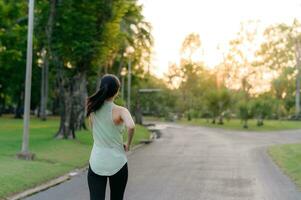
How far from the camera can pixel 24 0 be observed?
33.5 metres

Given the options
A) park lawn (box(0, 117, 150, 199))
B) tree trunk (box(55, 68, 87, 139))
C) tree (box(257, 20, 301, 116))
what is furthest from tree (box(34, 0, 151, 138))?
tree (box(257, 20, 301, 116))

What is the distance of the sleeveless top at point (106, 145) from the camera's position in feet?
17.4

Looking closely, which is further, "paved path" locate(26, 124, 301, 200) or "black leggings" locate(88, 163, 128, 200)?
"paved path" locate(26, 124, 301, 200)

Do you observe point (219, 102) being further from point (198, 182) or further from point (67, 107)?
point (198, 182)

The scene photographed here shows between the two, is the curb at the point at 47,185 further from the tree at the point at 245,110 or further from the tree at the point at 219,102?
the tree at the point at 219,102

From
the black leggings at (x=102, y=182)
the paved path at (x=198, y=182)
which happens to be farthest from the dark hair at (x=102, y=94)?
the paved path at (x=198, y=182)

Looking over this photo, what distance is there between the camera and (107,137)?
537cm

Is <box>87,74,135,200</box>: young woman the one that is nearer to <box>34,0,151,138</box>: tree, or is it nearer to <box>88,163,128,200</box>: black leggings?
<box>88,163,128,200</box>: black leggings

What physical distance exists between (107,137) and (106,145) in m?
0.08

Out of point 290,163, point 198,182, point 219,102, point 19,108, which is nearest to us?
point 198,182

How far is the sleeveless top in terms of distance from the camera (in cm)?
531

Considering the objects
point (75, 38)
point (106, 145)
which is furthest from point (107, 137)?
point (75, 38)

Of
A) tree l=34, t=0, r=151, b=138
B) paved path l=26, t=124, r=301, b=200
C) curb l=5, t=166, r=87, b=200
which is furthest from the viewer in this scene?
tree l=34, t=0, r=151, b=138

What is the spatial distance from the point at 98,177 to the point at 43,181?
7.34 meters
